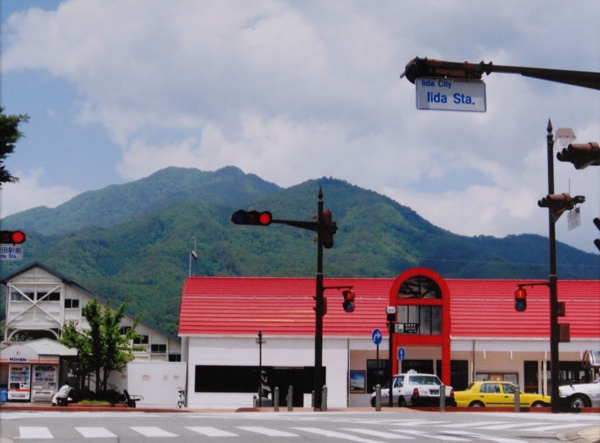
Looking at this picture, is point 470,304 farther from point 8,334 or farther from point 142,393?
point 8,334

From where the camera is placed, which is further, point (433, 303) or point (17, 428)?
point (433, 303)

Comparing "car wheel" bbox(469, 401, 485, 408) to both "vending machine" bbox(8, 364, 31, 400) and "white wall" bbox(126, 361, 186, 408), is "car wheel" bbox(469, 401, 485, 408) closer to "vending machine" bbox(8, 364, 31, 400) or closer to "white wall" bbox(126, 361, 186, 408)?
"white wall" bbox(126, 361, 186, 408)

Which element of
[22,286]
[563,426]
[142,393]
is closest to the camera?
[563,426]

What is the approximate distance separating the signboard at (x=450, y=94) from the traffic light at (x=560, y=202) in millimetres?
10491

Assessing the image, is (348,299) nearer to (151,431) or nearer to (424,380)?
(424,380)

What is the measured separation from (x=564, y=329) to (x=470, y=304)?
64.0 ft

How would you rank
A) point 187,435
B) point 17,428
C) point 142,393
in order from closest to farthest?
point 187,435, point 17,428, point 142,393

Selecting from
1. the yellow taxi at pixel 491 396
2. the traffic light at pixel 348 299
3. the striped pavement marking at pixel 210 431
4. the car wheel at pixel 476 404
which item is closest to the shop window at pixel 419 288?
the yellow taxi at pixel 491 396

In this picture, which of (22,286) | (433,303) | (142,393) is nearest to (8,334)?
(22,286)

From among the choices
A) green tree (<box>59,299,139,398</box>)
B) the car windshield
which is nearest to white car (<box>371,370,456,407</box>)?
the car windshield

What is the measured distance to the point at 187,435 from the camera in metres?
16.4

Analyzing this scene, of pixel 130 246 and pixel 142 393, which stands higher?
pixel 130 246

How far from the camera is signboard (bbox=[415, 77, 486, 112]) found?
14.5 metres

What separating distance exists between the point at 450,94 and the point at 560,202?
36.2ft
